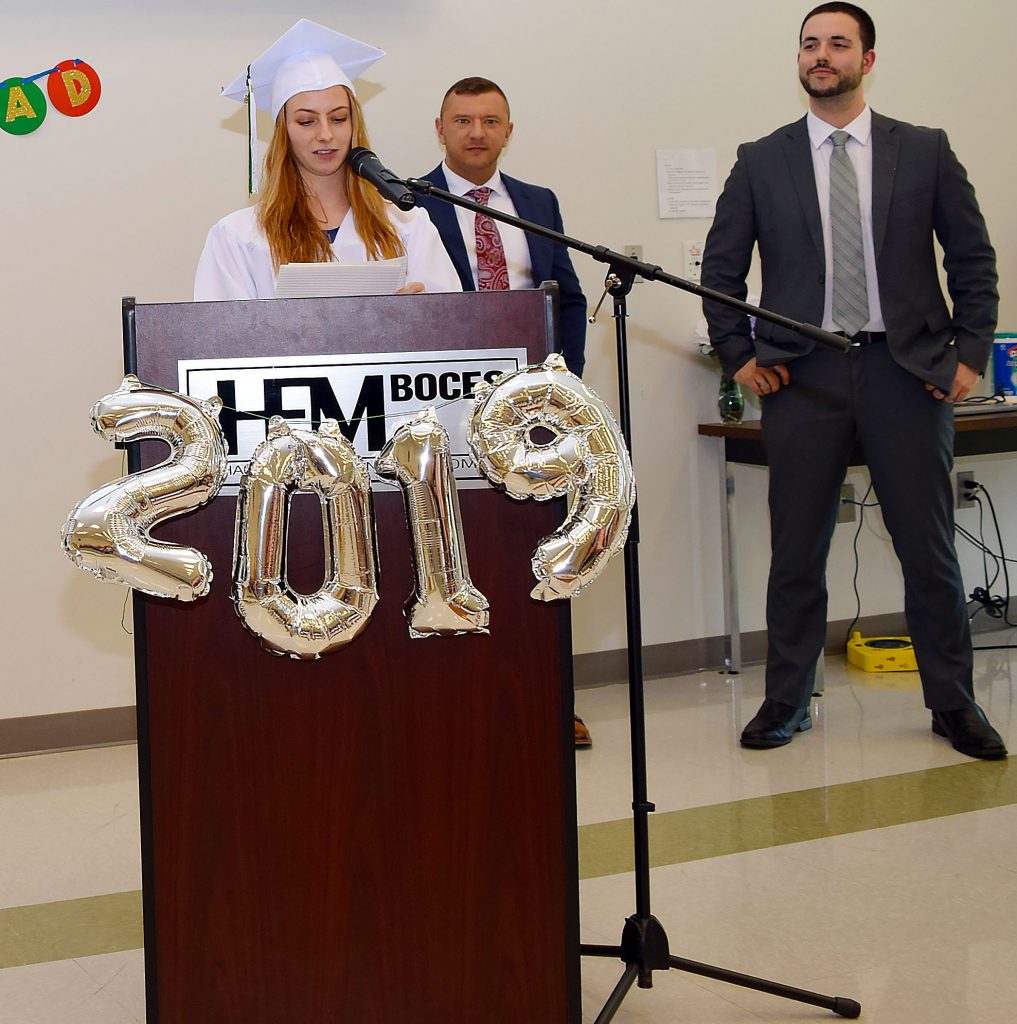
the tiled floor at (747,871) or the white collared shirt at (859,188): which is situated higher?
the white collared shirt at (859,188)

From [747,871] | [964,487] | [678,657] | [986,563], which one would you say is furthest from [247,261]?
[986,563]

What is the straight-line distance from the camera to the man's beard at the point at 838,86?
3139mm

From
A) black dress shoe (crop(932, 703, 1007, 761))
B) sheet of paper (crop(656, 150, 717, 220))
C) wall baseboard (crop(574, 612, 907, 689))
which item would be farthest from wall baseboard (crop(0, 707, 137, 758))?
sheet of paper (crop(656, 150, 717, 220))

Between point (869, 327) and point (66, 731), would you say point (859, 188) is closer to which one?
point (869, 327)

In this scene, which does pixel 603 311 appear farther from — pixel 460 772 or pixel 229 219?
pixel 460 772

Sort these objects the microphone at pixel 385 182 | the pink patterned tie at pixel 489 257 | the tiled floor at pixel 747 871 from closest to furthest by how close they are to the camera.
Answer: the microphone at pixel 385 182, the tiled floor at pixel 747 871, the pink patterned tie at pixel 489 257

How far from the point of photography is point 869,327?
316 cm

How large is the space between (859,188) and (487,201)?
956 mm

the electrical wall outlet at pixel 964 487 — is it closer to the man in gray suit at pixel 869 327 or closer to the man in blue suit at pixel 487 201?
the man in gray suit at pixel 869 327

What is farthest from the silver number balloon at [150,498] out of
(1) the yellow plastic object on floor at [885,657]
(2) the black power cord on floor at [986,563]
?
(2) the black power cord on floor at [986,563]

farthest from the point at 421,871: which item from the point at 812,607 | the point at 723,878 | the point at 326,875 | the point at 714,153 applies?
the point at 714,153

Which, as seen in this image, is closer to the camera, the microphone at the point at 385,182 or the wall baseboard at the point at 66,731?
the microphone at the point at 385,182

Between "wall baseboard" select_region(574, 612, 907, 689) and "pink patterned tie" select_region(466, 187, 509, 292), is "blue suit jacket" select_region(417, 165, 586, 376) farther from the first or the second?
"wall baseboard" select_region(574, 612, 907, 689)

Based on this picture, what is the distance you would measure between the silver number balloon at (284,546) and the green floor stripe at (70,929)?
1.08m
